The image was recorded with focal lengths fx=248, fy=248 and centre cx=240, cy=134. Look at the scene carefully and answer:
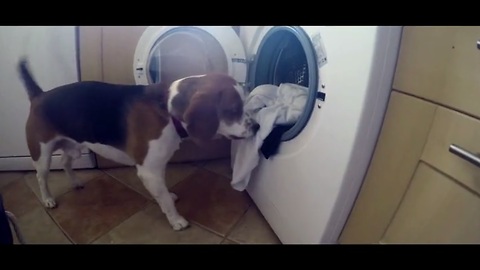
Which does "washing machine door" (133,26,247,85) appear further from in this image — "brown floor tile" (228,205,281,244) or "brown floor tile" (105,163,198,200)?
"brown floor tile" (228,205,281,244)

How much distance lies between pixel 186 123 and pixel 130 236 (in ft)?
1.07

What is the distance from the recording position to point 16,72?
1.91 feet

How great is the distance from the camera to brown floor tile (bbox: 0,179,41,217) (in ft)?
2.22

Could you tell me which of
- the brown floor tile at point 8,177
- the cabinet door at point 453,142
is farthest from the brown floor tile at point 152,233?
the cabinet door at point 453,142

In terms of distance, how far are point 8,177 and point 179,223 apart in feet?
1.74

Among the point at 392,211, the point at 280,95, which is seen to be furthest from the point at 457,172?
the point at 280,95

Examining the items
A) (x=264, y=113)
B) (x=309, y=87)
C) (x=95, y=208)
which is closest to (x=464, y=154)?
(x=309, y=87)

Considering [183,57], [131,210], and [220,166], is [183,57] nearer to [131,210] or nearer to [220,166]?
[220,166]

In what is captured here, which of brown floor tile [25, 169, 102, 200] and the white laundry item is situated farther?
brown floor tile [25, 169, 102, 200]

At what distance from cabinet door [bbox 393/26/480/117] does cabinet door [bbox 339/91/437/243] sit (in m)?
0.02

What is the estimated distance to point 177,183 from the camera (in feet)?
2.85

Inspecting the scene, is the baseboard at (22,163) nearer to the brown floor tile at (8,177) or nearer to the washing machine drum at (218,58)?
the brown floor tile at (8,177)

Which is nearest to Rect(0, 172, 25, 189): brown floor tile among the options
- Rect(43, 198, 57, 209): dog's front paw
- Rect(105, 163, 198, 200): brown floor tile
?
Rect(43, 198, 57, 209): dog's front paw
